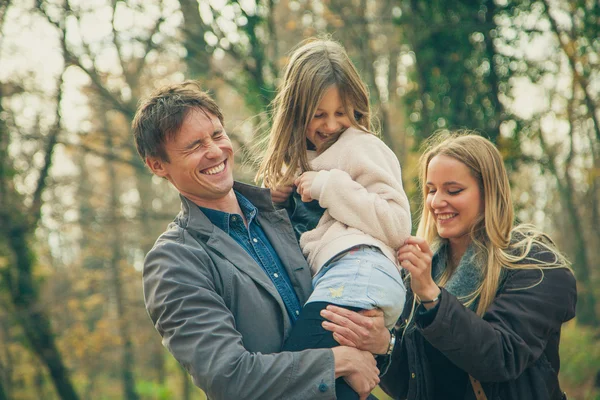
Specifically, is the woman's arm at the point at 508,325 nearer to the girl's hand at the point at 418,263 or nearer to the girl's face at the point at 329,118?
the girl's hand at the point at 418,263

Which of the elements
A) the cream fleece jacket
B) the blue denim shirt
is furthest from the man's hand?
the cream fleece jacket

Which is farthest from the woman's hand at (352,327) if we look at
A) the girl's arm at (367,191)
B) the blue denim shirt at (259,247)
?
the girl's arm at (367,191)

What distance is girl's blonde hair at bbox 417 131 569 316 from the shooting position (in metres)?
3.25

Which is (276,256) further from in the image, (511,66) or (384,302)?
(511,66)

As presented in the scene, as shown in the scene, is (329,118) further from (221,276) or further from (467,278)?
(467,278)

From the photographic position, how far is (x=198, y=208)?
2.94 m

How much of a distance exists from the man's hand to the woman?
0.06m

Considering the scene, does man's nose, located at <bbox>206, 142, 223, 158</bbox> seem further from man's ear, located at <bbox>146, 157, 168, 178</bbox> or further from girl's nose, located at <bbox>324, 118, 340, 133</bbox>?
girl's nose, located at <bbox>324, 118, 340, 133</bbox>

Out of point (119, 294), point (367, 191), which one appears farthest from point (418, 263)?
point (119, 294)

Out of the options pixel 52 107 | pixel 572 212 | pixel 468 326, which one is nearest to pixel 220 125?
pixel 468 326

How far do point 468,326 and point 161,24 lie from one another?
7.28 metres

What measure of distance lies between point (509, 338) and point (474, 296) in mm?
359

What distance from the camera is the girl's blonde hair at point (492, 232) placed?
3.25 metres

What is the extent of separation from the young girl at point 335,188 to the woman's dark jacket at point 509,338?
1.08 feet
